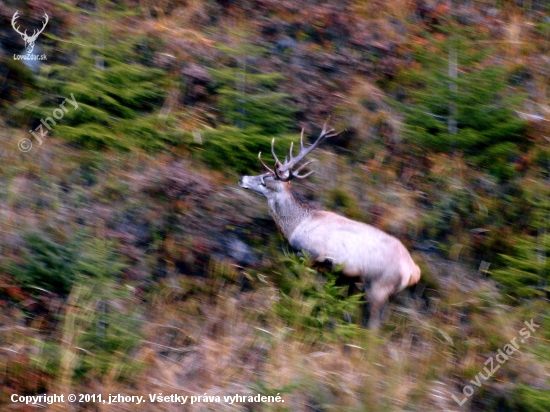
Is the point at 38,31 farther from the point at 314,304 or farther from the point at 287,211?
the point at 314,304

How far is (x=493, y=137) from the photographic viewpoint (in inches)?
399

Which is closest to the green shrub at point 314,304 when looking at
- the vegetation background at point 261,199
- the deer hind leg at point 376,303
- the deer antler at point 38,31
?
the vegetation background at point 261,199

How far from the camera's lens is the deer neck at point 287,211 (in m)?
8.83

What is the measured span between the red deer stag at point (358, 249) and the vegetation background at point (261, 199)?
26 cm

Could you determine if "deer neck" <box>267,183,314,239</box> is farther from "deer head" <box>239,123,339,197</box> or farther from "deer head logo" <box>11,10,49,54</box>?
"deer head logo" <box>11,10,49,54</box>

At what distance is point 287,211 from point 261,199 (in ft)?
2.04

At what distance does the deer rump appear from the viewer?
8141mm

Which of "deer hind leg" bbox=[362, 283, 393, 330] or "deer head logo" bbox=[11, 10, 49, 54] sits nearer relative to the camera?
"deer hind leg" bbox=[362, 283, 393, 330]

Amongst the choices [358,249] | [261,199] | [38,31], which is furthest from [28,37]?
[358,249]

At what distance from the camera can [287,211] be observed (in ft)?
29.2

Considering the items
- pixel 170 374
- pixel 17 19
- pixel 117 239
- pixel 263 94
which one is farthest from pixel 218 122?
pixel 170 374

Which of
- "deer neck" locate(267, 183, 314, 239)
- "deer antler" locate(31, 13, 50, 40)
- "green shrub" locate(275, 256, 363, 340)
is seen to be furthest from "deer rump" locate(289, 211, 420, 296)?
"deer antler" locate(31, 13, 50, 40)

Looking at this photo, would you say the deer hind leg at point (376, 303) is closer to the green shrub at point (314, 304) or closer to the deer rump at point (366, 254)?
the deer rump at point (366, 254)

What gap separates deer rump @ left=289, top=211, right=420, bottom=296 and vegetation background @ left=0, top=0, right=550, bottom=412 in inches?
11.9
